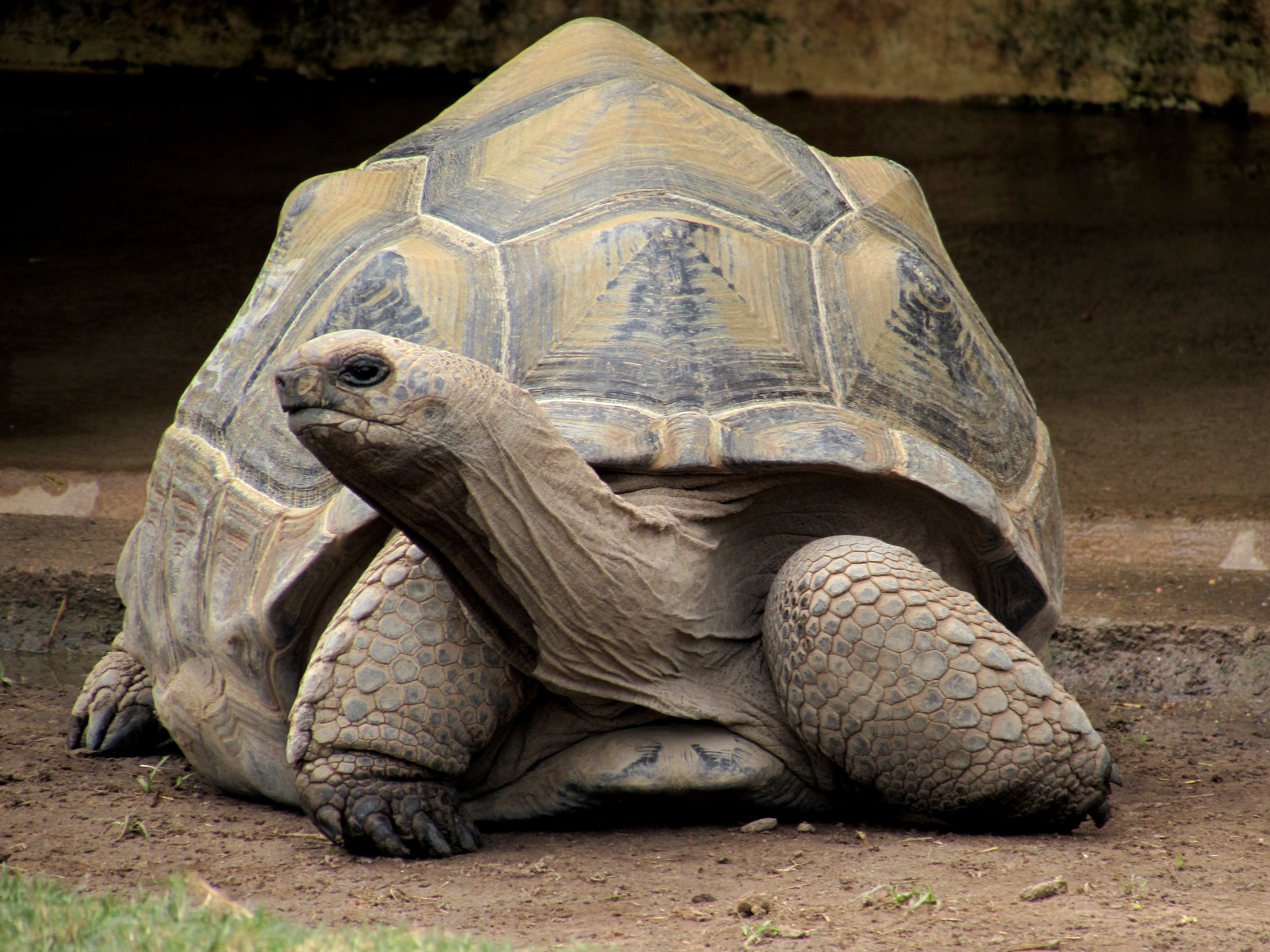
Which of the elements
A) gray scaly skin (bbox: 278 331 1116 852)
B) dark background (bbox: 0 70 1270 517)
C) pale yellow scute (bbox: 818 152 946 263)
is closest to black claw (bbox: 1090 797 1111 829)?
gray scaly skin (bbox: 278 331 1116 852)

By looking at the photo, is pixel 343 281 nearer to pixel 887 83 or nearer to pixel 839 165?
pixel 839 165

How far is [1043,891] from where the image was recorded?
248 cm

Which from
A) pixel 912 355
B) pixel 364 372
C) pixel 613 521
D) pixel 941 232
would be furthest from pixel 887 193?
pixel 941 232

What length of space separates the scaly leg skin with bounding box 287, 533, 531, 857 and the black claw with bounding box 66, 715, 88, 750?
48.9 inches

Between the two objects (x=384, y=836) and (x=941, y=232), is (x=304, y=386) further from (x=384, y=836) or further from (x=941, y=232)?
(x=941, y=232)

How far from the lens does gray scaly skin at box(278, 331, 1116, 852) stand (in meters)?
2.61

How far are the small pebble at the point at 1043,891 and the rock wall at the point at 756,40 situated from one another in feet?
26.1

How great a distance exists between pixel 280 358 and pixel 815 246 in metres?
1.28

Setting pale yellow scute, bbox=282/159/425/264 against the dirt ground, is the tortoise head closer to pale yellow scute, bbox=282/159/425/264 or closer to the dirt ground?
the dirt ground

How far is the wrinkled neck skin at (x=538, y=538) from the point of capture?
8.13 feet

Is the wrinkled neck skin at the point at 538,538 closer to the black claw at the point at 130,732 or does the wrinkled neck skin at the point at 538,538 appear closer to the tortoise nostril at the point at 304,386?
the tortoise nostril at the point at 304,386

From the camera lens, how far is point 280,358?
11.5 feet

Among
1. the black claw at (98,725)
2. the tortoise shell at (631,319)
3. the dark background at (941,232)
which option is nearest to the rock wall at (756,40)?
the dark background at (941,232)

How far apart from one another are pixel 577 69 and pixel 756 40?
6548 millimetres
